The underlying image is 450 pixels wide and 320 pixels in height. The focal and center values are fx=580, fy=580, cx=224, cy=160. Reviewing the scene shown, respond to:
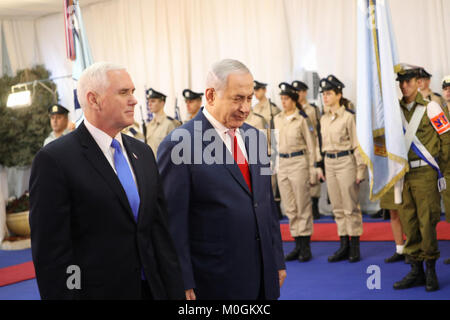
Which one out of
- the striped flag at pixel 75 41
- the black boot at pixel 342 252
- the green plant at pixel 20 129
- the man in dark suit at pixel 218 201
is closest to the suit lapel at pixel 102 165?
the man in dark suit at pixel 218 201

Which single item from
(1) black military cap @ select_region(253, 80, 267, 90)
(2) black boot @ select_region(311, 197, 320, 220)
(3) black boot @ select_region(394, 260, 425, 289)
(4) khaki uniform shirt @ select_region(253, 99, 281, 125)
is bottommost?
(2) black boot @ select_region(311, 197, 320, 220)

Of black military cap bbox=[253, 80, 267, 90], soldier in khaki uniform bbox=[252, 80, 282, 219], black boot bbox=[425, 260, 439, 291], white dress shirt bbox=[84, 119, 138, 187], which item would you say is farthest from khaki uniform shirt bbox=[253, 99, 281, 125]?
white dress shirt bbox=[84, 119, 138, 187]

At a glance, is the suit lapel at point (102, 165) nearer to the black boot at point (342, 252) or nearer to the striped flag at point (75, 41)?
the striped flag at point (75, 41)

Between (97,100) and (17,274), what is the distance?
479 centimetres

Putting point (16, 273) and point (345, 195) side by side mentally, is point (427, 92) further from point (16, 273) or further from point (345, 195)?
point (16, 273)

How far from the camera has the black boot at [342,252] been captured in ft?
18.4

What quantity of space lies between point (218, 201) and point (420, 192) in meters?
2.69

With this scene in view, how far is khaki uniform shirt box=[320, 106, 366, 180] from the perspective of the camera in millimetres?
5668

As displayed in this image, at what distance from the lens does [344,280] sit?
15.9ft

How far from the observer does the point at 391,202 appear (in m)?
4.94

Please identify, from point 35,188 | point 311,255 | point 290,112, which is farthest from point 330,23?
point 35,188

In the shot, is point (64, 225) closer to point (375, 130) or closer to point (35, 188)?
point (35, 188)

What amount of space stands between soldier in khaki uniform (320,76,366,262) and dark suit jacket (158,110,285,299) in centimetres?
345

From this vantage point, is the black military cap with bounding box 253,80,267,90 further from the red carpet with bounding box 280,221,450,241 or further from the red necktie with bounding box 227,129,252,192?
the red necktie with bounding box 227,129,252,192
